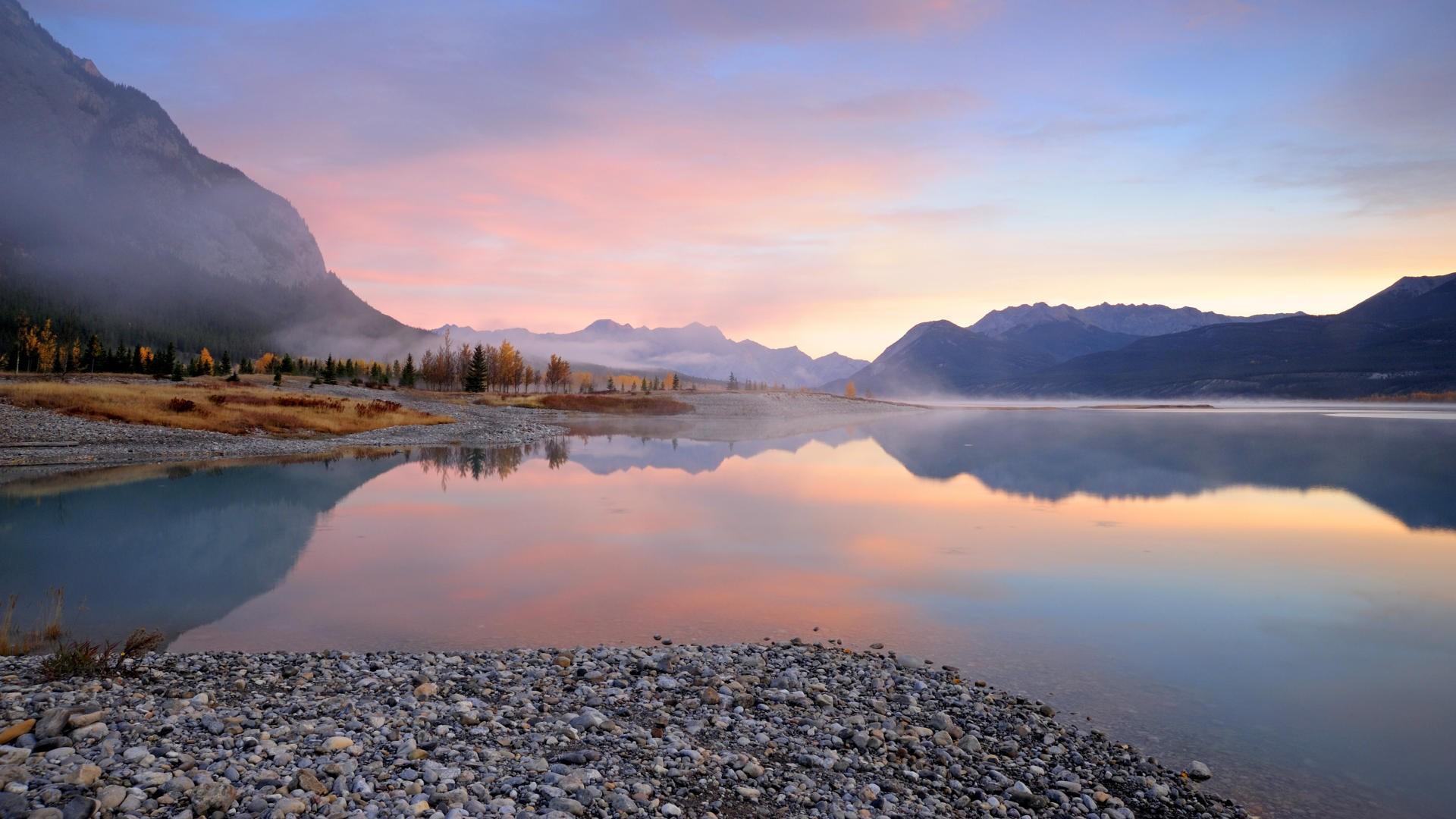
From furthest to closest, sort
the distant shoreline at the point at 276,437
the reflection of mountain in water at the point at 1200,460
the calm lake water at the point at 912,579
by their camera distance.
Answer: the distant shoreline at the point at 276,437 < the reflection of mountain in water at the point at 1200,460 < the calm lake water at the point at 912,579

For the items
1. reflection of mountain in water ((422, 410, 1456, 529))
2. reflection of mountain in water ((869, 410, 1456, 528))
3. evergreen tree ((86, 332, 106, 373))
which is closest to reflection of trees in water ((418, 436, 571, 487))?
reflection of mountain in water ((422, 410, 1456, 529))

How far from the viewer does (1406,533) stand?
1107 inches

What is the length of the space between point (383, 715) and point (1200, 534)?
93.3 ft

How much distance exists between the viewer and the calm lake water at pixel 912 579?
12.0 m

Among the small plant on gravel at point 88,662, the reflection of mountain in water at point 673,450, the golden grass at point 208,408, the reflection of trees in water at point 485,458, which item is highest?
the golden grass at point 208,408

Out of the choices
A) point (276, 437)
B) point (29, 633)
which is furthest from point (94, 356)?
point (29, 633)

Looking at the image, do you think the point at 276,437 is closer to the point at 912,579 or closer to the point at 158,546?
the point at 158,546

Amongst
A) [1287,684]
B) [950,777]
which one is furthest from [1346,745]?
[950,777]

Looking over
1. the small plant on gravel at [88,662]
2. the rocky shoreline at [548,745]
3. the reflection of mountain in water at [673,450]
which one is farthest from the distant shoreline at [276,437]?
the rocky shoreline at [548,745]

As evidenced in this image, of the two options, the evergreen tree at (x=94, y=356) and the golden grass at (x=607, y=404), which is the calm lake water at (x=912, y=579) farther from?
the evergreen tree at (x=94, y=356)

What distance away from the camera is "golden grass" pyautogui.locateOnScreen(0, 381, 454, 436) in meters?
53.8

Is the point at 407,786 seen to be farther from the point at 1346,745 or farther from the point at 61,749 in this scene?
the point at 1346,745

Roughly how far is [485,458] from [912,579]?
39.6 m

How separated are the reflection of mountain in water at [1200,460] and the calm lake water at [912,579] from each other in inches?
34.1
